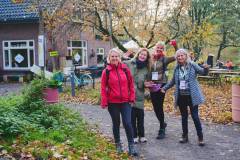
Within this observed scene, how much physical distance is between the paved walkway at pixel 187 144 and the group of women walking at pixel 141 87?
234mm

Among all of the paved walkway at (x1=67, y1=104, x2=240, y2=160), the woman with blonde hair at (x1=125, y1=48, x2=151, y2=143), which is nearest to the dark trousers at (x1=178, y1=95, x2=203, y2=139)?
the paved walkway at (x1=67, y1=104, x2=240, y2=160)

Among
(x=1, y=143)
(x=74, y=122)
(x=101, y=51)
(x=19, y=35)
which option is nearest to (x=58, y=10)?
(x=19, y=35)

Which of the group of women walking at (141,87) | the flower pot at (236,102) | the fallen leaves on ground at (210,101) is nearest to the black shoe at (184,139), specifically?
the group of women walking at (141,87)

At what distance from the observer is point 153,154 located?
7031 millimetres

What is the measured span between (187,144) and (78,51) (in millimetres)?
22957

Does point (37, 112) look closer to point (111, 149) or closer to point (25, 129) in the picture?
point (25, 129)

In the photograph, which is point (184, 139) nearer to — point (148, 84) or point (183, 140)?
point (183, 140)

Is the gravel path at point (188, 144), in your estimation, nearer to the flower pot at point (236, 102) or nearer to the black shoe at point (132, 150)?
the black shoe at point (132, 150)

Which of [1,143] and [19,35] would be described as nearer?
[1,143]

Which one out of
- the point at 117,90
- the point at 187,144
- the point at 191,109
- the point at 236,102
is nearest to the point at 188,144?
the point at 187,144

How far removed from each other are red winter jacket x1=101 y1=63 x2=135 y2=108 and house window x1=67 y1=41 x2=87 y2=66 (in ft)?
72.7

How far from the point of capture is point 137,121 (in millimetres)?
7805

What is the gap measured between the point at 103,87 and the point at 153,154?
1492mm

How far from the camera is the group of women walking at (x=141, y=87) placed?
6.75m
